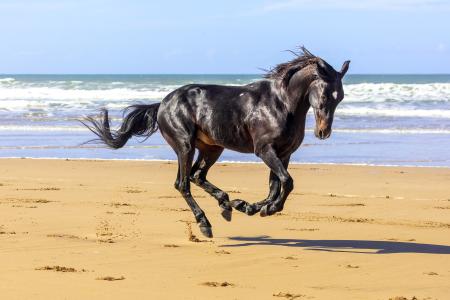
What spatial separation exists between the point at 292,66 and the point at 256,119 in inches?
24.2

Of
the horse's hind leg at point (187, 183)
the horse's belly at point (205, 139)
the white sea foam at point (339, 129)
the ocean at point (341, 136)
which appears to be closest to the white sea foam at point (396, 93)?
the ocean at point (341, 136)

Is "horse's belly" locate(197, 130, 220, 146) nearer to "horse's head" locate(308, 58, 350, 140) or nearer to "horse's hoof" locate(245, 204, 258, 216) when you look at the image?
"horse's hoof" locate(245, 204, 258, 216)

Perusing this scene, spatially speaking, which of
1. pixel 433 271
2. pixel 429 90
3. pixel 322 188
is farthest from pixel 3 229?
pixel 429 90

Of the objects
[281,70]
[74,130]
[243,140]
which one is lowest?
[74,130]

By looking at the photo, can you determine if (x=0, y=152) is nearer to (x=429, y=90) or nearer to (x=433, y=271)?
(x=433, y=271)

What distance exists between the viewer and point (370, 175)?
15.0 m

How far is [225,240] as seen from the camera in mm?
8898

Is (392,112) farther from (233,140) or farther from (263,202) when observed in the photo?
(263,202)

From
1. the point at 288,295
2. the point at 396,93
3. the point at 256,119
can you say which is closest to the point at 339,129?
the point at 256,119

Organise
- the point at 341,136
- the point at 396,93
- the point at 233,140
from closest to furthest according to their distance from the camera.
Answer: the point at 233,140
the point at 341,136
the point at 396,93

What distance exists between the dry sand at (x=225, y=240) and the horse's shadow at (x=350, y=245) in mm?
13

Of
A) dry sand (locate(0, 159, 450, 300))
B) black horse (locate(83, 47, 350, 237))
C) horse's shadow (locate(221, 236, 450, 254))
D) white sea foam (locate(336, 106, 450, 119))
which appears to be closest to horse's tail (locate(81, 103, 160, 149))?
black horse (locate(83, 47, 350, 237))

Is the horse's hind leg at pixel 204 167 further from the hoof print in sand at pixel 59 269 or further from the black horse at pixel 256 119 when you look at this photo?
the hoof print in sand at pixel 59 269

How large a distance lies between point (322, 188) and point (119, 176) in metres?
3.48
